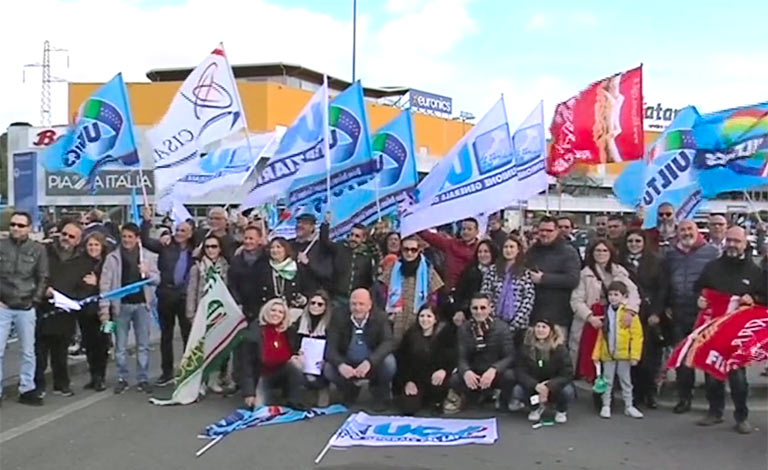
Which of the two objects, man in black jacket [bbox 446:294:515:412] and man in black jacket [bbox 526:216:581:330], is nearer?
man in black jacket [bbox 446:294:515:412]

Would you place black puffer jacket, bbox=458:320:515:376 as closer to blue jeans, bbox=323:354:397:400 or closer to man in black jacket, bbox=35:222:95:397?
blue jeans, bbox=323:354:397:400

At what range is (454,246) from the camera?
966cm

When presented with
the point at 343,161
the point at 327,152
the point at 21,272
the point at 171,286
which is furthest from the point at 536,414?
the point at 21,272

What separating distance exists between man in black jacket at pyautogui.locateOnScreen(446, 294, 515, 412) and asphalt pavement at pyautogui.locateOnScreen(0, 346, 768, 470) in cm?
25

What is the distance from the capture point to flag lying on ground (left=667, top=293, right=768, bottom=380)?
23.9 feet

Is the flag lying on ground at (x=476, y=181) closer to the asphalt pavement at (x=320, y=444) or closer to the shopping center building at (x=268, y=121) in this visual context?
the asphalt pavement at (x=320, y=444)

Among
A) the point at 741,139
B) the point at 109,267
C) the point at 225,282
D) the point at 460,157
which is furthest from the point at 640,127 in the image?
the point at 109,267

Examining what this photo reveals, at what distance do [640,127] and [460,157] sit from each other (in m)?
2.21

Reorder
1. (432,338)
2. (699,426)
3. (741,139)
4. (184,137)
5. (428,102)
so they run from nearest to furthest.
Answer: (699,426) → (432,338) → (741,139) → (184,137) → (428,102)

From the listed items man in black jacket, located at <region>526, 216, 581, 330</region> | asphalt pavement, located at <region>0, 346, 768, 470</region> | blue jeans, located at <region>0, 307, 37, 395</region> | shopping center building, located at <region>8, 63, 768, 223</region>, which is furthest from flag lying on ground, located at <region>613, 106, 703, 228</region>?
shopping center building, located at <region>8, 63, 768, 223</region>

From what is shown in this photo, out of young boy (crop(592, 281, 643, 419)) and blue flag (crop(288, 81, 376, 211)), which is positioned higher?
blue flag (crop(288, 81, 376, 211))

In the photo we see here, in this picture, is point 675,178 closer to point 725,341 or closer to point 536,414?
point 725,341

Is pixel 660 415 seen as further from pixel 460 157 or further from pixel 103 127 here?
pixel 103 127

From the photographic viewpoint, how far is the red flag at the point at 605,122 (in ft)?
34.2
